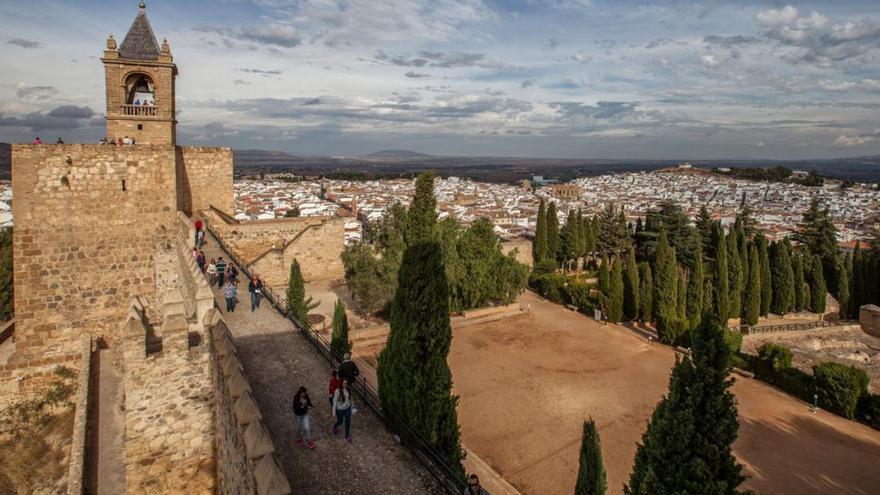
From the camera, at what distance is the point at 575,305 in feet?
79.3

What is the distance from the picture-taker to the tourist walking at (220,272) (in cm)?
1144

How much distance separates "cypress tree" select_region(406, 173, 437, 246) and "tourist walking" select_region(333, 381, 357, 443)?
7.66ft

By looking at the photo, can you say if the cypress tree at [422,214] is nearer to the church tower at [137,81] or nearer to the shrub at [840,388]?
the church tower at [137,81]

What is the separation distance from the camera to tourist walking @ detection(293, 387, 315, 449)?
595 centimetres

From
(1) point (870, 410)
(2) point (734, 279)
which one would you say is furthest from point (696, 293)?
(1) point (870, 410)

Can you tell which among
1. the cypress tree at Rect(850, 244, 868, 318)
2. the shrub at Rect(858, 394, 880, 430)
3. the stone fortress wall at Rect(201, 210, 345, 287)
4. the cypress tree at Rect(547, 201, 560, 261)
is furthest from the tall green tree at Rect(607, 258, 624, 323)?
the cypress tree at Rect(850, 244, 868, 318)

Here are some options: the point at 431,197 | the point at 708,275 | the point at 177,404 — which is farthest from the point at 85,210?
the point at 708,275

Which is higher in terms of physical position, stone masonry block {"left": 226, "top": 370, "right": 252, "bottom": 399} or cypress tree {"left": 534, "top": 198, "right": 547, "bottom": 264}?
stone masonry block {"left": 226, "top": 370, "right": 252, "bottom": 399}

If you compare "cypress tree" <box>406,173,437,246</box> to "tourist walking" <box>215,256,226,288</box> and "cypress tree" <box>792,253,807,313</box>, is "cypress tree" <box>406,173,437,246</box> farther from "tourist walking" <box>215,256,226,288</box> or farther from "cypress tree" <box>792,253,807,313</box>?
"cypress tree" <box>792,253,807,313</box>

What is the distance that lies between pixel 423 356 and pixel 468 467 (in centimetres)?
431

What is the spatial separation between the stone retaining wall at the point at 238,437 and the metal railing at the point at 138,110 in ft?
26.7

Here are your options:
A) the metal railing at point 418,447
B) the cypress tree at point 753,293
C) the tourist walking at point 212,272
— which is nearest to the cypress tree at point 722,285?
the cypress tree at point 753,293

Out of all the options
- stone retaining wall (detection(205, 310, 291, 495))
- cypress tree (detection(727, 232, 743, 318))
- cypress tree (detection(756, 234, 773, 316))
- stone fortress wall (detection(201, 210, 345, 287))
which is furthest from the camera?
cypress tree (detection(756, 234, 773, 316))

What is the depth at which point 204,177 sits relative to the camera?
15.3m
